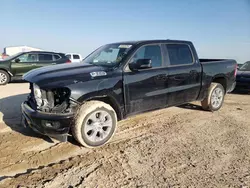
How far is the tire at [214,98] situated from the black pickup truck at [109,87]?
34 cm

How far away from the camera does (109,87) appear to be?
3928 millimetres

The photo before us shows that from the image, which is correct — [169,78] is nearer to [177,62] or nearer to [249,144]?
[177,62]

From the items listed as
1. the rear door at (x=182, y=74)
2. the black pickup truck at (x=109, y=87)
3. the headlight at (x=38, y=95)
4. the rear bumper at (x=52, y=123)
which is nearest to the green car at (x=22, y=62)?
the black pickup truck at (x=109, y=87)

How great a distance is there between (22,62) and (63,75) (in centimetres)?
892

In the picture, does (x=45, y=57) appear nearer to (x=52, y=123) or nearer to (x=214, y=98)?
(x=214, y=98)

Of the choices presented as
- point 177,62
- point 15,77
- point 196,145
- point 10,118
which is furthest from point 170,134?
point 15,77

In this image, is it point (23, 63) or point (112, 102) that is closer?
point (112, 102)

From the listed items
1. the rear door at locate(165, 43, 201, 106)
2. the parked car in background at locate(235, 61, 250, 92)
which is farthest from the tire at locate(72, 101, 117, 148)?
the parked car in background at locate(235, 61, 250, 92)

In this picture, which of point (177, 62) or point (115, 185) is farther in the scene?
point (177, 62)

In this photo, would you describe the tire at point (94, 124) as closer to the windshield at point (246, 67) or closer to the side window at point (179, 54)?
the side window at point (179, 54)

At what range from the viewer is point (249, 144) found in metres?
4.05

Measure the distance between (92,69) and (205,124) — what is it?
2898 mm

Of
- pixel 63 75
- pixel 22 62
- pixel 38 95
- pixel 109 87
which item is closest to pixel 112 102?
pixel 109 87

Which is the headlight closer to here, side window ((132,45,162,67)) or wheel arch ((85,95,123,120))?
wheel arch ((85,95,123,120))
